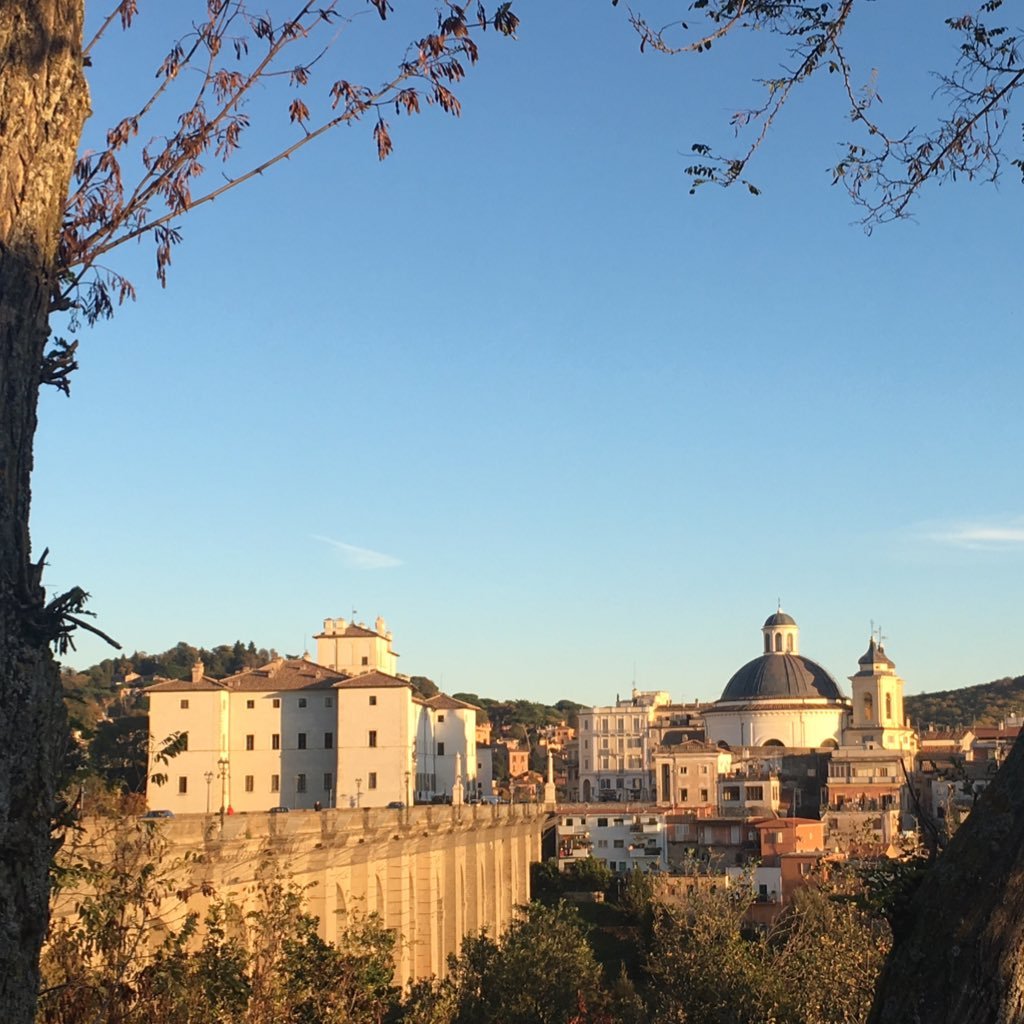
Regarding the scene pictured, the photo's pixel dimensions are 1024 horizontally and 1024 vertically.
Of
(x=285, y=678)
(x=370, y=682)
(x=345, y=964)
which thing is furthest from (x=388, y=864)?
(x=285, y=678)

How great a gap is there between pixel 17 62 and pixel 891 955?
324 centimetres

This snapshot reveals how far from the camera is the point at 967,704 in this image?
470 feet

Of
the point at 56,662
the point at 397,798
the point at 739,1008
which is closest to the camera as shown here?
the point at 56,662

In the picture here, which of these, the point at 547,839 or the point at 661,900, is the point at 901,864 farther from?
the point at 547,839

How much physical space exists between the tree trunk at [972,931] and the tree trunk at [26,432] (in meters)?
2.16

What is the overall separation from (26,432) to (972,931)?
106 inches

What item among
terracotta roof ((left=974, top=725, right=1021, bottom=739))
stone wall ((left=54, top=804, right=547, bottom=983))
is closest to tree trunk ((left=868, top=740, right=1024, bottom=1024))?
stone wall ((left=54, top=804, right=547, bottom=983))

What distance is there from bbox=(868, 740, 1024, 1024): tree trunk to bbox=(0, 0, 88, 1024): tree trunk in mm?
2159

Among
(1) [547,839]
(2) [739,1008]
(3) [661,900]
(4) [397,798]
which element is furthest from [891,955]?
(1) [547,839]

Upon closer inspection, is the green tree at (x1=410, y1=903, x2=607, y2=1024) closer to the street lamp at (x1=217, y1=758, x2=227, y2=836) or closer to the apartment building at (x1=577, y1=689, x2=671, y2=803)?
the street lamp at (x1=217, y1=758, x2=227, y2=836)

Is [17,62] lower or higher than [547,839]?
higher

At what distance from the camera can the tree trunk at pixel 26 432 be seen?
3.67 m

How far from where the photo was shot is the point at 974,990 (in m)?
3.35

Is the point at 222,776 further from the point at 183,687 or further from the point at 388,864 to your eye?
the point at 388,864
